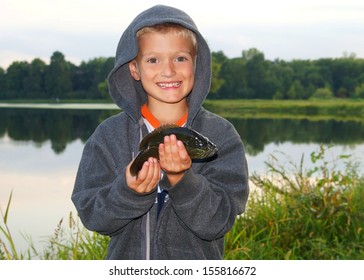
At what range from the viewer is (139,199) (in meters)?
2.18

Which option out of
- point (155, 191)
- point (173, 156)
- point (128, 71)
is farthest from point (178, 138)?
point (128, 71)

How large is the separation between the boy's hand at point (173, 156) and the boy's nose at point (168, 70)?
0.39 meters

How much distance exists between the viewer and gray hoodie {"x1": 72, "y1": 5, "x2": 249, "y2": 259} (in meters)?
2.20

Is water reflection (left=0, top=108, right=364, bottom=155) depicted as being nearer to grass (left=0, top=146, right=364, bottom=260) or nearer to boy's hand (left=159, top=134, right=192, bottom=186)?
grass (left=0, top=146, right=364, bottom=260)

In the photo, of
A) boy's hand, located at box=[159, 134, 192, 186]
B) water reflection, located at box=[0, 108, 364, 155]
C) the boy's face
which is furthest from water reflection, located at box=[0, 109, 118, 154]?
boy's hand, located at box=[159, 134, 192, 186]

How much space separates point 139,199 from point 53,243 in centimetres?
248

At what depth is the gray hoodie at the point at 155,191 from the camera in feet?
7.23

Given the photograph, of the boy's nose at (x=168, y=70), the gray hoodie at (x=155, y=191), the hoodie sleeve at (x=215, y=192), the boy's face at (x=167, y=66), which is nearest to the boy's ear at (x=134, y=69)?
the gray hoodie at (x=155, y=191)

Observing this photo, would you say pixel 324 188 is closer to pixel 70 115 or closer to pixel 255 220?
pixel 255 220

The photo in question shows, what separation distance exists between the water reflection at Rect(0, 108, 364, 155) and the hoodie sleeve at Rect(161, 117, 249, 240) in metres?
17.9

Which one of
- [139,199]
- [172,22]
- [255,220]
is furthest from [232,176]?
[255,220]

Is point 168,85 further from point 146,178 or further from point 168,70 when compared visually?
point 146,178

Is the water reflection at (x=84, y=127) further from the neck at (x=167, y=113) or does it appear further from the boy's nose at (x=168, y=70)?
the boy's nose at (x=168, y=70)

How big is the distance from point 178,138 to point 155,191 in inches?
12.6
